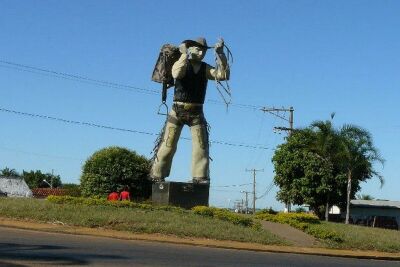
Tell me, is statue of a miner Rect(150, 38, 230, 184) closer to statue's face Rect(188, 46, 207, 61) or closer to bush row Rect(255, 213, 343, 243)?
statue's face Rect(188, 46, 207, 61)

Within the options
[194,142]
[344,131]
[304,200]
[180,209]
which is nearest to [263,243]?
[180,209]

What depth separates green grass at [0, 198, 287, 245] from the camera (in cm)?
2081

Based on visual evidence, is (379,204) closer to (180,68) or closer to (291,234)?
(291,234)

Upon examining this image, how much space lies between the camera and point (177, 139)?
27234mm

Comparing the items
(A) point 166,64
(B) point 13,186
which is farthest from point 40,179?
(A) point 166,64

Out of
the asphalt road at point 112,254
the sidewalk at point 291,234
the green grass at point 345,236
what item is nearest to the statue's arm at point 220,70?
the sidewalk at point 291,234

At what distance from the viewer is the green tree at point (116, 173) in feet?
96.7

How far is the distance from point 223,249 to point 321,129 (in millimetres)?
25142

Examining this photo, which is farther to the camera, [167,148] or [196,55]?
[167,148]

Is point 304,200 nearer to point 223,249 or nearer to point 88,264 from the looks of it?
point 223,249

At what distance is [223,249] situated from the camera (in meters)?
18.7

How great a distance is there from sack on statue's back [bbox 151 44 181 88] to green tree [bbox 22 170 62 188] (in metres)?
70.1

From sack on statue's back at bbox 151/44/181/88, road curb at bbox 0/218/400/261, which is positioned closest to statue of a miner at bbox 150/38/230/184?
sack on statue's back at bbox 151/44/181/88

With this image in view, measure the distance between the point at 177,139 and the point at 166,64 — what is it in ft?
10.5
